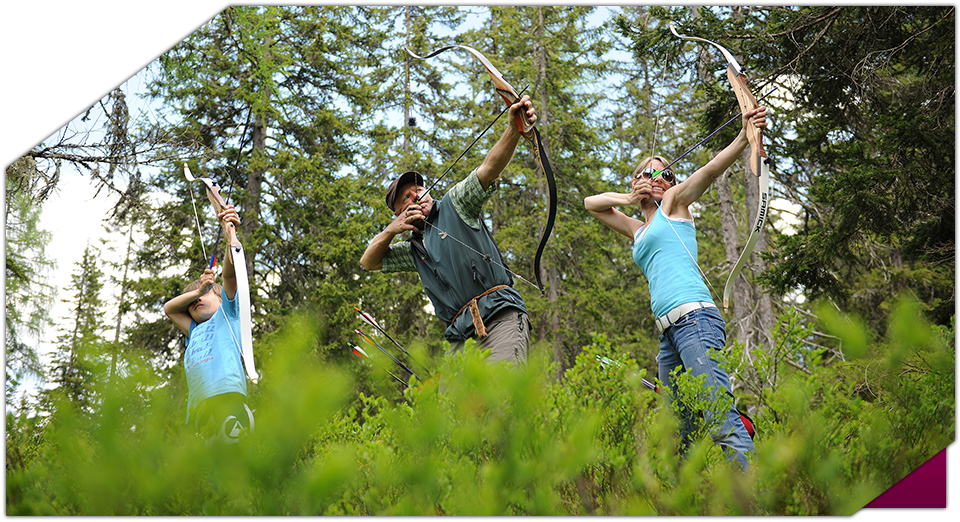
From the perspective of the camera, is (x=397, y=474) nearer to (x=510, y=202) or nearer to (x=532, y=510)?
(x=532, y=510)

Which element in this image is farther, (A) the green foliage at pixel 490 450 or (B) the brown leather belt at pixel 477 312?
(B) the brown leather belt at pixel 477 312

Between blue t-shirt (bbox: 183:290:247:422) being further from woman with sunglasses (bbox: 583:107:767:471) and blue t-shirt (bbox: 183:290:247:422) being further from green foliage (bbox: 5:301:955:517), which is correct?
woman with sunglasses (bbox: 583:107:767:471)

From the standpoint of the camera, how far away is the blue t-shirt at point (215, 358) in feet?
12.1

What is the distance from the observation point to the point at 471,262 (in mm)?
3252

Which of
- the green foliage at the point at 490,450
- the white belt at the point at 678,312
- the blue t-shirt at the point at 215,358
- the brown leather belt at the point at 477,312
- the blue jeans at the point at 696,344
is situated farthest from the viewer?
the blue t-shirt at the point at 215,358

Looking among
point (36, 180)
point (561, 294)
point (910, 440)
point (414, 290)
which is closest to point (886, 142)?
point (910, 440)

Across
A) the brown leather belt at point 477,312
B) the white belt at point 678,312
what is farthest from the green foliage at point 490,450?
the brown leather belt at point 477,312

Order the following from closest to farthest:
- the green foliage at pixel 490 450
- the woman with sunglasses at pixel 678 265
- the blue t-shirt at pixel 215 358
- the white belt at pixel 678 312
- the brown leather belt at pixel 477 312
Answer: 1. the green foliage at pixel 490 450
2. the woman with sunglasses at pixel 678 265
3. the white belt at pixel 678 312
4. the brown leather belt at pixel 477 312
5. the blue t-shirt at pixel 215 358

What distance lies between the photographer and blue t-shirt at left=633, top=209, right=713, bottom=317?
9.54ft

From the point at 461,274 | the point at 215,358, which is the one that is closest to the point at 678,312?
the point at 461,274

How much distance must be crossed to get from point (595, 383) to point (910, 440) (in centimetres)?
81

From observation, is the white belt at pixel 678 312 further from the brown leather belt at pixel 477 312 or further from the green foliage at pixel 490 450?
the green foliage at pixel 490 450

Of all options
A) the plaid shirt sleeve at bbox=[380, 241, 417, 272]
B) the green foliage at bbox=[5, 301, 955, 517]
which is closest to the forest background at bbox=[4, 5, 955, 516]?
the green foliage at bbox=[5, 301, 955, 517]

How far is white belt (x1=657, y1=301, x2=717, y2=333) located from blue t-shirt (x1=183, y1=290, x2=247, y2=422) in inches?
94.4
